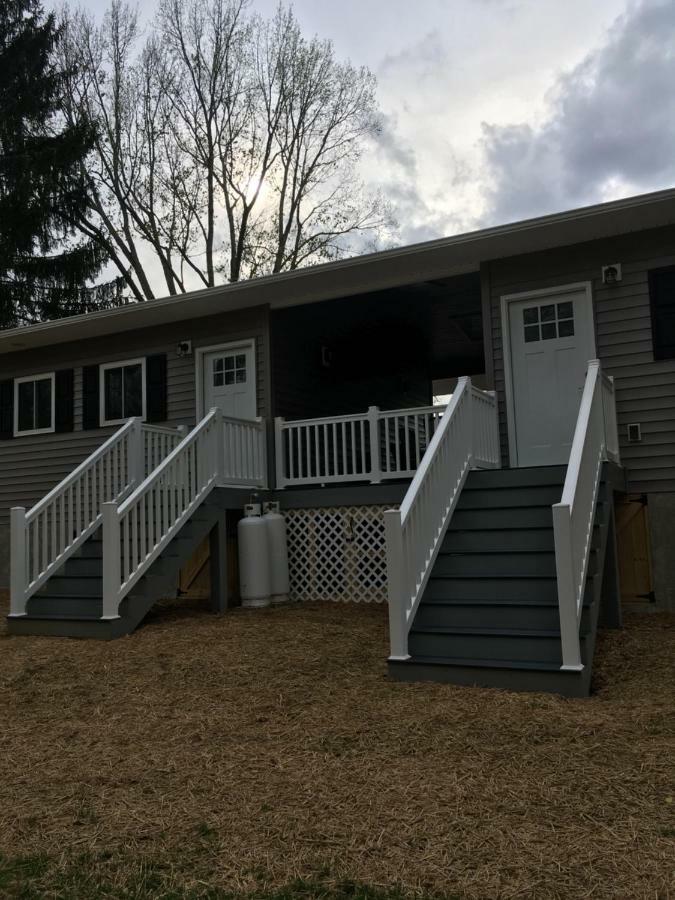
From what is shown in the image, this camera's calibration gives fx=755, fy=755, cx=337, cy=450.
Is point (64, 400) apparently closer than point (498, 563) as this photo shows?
No

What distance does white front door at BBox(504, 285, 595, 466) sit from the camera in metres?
7.62

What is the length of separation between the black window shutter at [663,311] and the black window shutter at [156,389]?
6.04 metres

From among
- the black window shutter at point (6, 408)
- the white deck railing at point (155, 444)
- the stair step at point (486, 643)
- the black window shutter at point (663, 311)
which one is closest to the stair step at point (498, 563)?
the stair step at point (486, 643)

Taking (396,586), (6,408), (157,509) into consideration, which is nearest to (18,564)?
(157,509)

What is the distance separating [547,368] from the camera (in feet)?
25.6

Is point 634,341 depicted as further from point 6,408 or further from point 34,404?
point 6,408

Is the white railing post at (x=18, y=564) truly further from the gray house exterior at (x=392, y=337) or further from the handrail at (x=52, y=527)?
the gray house exterior at (x=392, y=337)

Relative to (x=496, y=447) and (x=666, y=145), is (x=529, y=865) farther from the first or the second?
(x=666, y=145)

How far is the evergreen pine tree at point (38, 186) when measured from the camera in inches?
722

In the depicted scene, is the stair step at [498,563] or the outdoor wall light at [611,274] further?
the outdoor wall light at [611,274]

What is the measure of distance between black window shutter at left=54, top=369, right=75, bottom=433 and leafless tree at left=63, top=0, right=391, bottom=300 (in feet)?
30.9

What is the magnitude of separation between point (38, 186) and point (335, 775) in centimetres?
1849

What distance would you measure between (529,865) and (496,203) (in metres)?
18.4

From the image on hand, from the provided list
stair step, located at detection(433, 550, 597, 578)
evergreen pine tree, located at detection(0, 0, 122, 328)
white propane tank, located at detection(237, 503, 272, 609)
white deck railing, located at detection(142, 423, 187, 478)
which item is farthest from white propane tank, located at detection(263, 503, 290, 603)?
evergreen pine tree, located at detection(0, 0, 122, 328)
